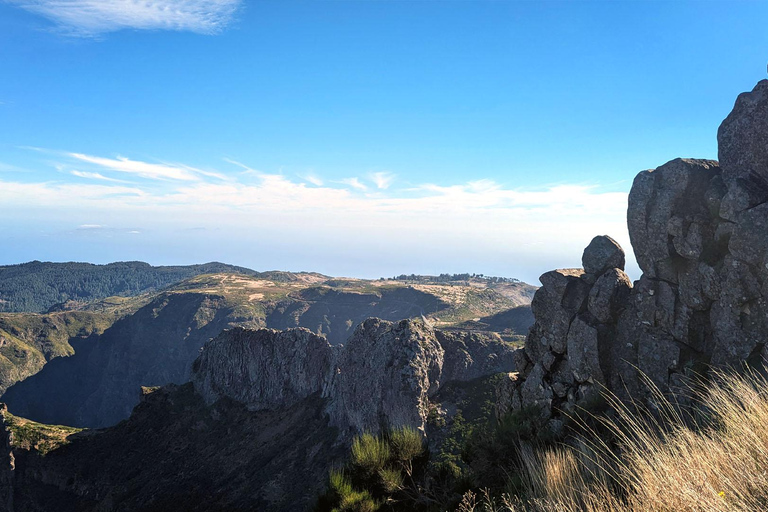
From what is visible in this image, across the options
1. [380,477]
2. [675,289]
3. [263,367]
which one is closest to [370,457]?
[380,477]

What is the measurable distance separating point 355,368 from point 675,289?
47648 mm

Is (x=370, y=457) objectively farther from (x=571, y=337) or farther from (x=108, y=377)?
(x=108, y=377)

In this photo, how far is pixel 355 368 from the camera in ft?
201

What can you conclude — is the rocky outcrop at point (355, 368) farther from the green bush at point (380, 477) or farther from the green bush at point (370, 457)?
the green bush at point (370, 457)

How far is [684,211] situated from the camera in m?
20.4

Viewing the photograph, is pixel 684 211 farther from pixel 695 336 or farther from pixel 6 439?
pixel 6 439

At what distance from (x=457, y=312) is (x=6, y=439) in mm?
150506

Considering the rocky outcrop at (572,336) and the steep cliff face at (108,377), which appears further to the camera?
the steep cliff face at (108,377)

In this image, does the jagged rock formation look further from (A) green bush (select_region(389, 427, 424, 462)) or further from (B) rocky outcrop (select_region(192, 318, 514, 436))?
(B) rocky outcrop (select_region(192, 318, 514, 436))

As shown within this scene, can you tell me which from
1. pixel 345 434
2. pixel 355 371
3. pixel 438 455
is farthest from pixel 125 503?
pixel 438 455

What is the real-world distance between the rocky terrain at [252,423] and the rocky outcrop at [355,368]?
194 millimetres

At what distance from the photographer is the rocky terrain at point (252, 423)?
54.0 m

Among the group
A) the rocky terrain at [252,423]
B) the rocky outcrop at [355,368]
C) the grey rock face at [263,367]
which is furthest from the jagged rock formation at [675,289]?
the grey rock face at [263,367]

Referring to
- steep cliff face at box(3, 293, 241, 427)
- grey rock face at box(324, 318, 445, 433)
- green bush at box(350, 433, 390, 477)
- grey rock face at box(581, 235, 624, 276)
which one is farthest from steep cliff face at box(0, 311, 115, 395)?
grey rock face at box(581, 235, 624, 276)
